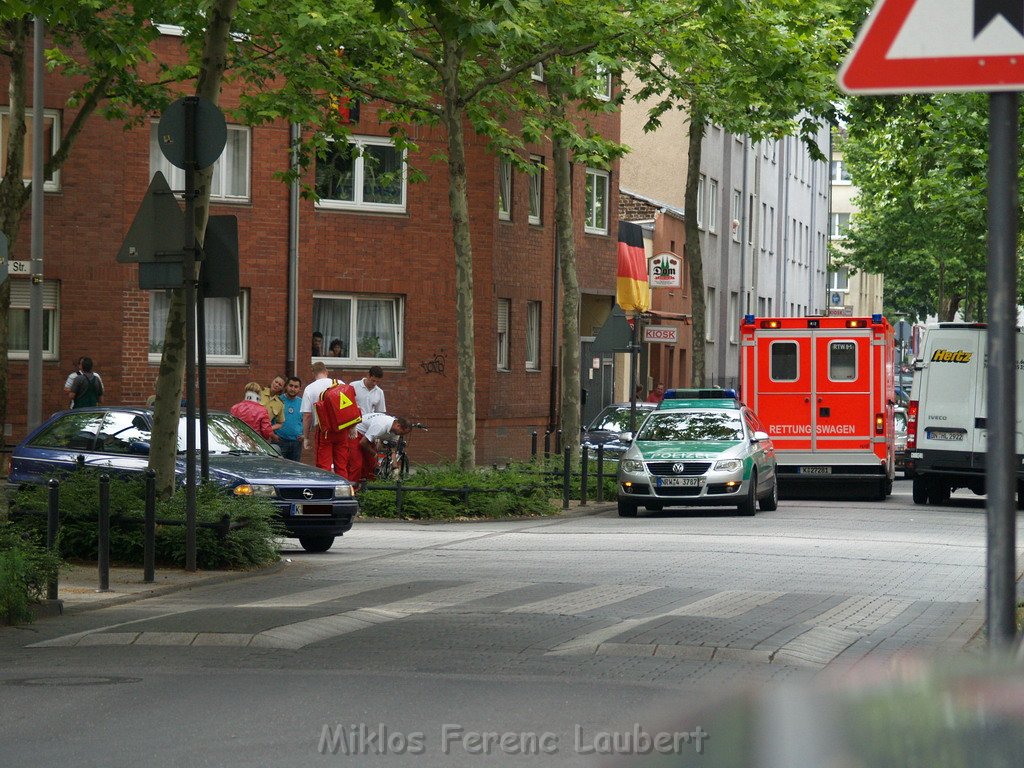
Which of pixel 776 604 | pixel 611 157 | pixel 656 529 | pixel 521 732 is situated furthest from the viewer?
pixel 611 157

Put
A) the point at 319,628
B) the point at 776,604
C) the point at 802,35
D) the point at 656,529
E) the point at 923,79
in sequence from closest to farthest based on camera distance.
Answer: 1. the point at 923,79
2. the point at 319,628
3. the point at 776,604
4. the point at 656,529
5. the point at 802,35

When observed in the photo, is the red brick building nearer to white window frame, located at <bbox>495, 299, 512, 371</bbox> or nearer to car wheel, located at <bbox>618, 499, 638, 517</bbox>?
white window frame, located at <bbox>495, 299, 512, 371</bbox>

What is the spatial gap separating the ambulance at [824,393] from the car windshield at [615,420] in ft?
9.37

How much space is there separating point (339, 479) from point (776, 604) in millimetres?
5866

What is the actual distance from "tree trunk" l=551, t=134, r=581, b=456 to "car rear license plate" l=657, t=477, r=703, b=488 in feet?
14.4

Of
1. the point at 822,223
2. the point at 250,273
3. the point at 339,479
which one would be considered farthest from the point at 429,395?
the point at 822,223

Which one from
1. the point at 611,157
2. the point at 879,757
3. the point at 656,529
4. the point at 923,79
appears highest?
the point at 611,157

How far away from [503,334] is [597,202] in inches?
242

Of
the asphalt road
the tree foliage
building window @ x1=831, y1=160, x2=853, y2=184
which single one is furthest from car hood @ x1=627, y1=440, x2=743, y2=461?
building window @ x1=831, y1=160, x2=853, y2=184

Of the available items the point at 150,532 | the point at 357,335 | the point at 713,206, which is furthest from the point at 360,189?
the point at 713,206

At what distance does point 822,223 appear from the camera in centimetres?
8288

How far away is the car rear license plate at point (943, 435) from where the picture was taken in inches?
1055

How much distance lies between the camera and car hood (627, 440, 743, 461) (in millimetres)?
23344

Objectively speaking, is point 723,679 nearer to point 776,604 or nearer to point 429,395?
point 776,604
